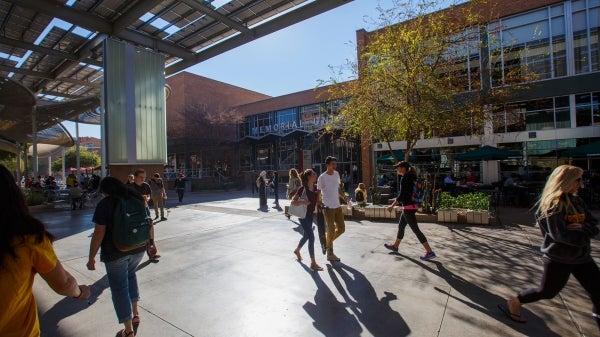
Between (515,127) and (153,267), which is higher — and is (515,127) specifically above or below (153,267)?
above

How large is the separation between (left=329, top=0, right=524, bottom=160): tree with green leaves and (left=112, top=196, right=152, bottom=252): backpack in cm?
738

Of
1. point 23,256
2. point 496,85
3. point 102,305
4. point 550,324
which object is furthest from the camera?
point 496,85

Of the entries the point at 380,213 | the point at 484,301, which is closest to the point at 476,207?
the point at 380,213

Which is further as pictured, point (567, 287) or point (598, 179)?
point (598, 179)

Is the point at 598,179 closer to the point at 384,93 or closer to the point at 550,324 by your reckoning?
the point at 384,93

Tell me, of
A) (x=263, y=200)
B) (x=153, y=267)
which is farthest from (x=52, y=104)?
(x=153, y=267)

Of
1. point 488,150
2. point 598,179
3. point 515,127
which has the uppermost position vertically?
point 515,127

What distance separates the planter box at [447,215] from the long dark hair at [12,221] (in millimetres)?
8674

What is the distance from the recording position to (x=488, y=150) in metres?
13.4

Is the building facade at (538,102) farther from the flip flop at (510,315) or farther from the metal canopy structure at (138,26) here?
the flip flop at (510,315)

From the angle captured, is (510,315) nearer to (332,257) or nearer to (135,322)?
(332,257)

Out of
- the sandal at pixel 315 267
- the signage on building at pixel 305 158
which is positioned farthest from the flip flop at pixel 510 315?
the signage on building at pixel 305 158

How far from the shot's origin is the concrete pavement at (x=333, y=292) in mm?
3312

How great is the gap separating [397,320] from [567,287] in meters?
2.54
